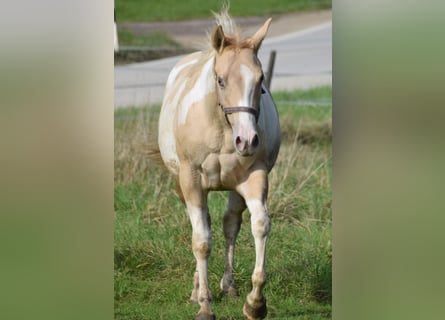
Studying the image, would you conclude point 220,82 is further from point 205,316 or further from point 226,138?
point 205,316

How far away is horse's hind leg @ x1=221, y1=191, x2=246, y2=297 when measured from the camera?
16.5 ft

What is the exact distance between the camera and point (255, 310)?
186 inches

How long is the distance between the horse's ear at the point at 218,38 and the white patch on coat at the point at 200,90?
0.14 m

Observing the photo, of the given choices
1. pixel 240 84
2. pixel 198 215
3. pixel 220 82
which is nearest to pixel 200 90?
pixel 220 82

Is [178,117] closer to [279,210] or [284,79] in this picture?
[279,210]

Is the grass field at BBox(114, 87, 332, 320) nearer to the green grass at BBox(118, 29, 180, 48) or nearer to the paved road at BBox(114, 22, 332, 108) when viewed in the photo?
the paved road at BBox(114, 22, 332, 108)

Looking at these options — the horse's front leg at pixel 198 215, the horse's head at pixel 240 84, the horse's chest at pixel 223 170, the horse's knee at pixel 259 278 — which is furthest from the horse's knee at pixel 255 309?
the horse's head at pixel 240 84

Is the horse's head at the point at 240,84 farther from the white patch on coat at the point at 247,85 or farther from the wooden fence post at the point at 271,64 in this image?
the wooden fence post at the point at 271,64

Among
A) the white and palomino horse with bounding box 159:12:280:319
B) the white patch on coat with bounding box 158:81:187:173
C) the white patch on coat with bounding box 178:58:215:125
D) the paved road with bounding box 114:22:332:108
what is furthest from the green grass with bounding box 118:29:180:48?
the white patch on coat with bounding box 178:58:215:125

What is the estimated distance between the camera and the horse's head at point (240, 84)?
14.2ft
